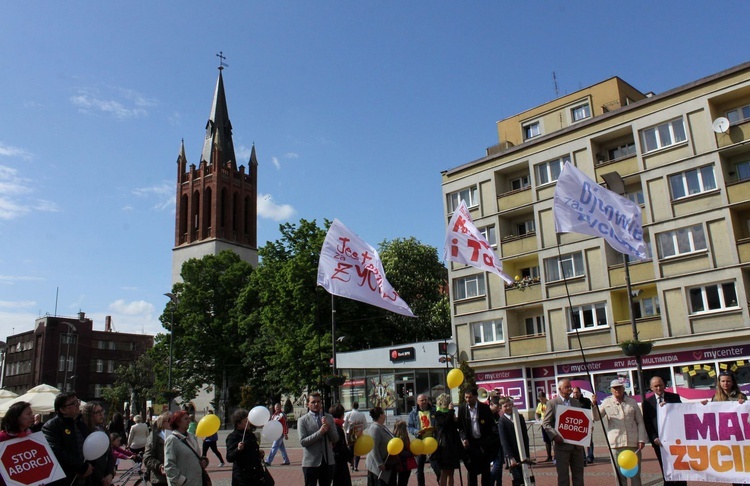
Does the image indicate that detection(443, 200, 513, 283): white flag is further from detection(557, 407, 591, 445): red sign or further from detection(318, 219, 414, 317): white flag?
detection(557, 407, 591, 445): red sign

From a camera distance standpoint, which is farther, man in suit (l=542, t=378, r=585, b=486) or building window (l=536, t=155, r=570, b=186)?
building window (l=536, t=155, r=570, b=186)

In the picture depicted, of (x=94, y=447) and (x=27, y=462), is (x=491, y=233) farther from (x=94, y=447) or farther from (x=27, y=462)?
(x=27, y=462)

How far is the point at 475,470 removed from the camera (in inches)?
407

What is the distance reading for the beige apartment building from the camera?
30.6 m

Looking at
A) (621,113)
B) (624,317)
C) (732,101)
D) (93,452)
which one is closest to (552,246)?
(624,317)

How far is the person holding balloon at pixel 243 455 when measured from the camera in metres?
8.44

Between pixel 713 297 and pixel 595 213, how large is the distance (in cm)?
2093

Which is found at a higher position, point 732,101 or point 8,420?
point 732,101

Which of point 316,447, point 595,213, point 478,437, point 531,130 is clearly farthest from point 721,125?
point 316,447

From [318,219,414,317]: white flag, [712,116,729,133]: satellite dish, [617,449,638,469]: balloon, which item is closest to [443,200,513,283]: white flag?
[318,219,414,317]: white flag

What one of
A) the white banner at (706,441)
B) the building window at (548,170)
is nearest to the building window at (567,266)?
the building window at (548,170)

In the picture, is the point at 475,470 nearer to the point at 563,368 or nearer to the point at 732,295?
the point at 732,295

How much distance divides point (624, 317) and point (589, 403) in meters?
24.8

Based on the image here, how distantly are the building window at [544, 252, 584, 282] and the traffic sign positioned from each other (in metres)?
26.2
